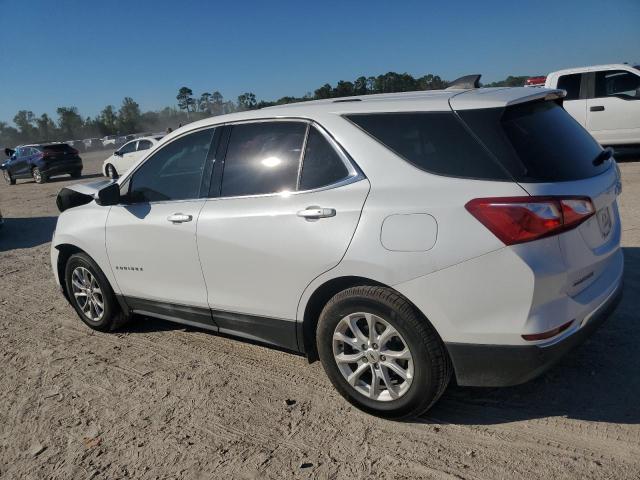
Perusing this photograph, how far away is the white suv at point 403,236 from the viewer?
2566 mm

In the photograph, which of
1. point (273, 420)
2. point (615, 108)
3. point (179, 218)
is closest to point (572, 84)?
point (615, 108)

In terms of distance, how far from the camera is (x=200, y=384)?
12.2 ft

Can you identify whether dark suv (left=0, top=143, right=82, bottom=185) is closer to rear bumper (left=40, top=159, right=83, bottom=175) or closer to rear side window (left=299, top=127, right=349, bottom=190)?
rear bumper (left=40, top=159, right=83, bottom=175)

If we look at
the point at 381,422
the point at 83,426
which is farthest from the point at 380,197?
the point at 83,426

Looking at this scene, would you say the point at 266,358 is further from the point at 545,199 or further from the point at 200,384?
the point at 545,199

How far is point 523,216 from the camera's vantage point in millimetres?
2506

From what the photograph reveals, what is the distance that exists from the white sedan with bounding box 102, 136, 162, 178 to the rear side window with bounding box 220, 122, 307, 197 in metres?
16.8

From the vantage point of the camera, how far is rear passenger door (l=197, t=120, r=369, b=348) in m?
3.04

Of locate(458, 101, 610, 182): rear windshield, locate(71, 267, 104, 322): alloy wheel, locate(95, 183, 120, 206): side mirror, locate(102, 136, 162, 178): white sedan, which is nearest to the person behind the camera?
locate(458, 101, 610, 182): rear windshield

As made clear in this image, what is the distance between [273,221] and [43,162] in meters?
21.4

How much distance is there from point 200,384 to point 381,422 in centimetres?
135

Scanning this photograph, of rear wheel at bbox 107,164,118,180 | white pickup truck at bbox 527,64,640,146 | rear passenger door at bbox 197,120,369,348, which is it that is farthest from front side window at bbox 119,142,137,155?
rear passenger door at bbox 197,120,369,348

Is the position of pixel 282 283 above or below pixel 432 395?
above

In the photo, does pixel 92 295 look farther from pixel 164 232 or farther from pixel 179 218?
pixel 179 218
